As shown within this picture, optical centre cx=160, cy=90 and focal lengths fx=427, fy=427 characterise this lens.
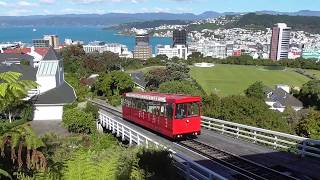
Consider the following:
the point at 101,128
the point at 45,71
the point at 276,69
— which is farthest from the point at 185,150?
the point at 276,69

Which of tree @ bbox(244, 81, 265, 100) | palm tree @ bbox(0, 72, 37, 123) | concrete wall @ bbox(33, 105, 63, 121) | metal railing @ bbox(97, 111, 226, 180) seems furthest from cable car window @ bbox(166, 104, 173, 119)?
tree @ bbox(244, 81, 265, 100)

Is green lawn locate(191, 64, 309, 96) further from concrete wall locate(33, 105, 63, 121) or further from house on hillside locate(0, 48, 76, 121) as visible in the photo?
concrete wall locate(33, 105, 63, 121)

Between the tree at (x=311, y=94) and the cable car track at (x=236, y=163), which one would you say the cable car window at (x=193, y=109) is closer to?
the cable car track at (x=236, y=163)

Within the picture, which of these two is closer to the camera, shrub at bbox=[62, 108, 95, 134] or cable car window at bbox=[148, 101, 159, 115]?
cable car window at bbox=[148, 101, 159, 115]

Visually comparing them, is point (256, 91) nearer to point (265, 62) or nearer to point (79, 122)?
point (79, 122)

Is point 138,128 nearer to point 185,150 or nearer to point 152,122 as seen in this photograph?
point 152,122

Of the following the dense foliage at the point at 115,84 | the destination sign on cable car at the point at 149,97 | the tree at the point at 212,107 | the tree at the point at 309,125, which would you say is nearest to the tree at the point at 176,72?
the dense foliage at the point at 115,84
